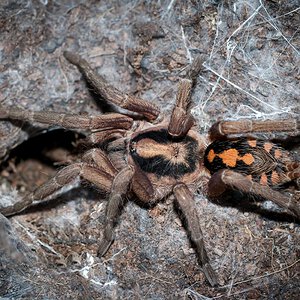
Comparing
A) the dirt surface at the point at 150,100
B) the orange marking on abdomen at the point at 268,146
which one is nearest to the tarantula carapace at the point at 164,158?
the orange marking on abdomen at the point at 268,146

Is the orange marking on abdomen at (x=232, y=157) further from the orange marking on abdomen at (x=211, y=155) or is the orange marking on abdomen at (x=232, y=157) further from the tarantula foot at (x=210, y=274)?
the tarantula foot at (x=210, y=274)

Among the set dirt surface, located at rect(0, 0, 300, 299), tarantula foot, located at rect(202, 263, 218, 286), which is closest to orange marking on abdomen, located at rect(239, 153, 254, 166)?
dirt surface, located at rect(0, 0, 300, 299)

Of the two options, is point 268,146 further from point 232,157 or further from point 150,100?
point 150,100

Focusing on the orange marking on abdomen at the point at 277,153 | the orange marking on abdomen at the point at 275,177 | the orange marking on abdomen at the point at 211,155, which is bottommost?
the orange marking on abdomen at the point at 275,177

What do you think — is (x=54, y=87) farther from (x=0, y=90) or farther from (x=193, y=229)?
(x=193, y=229)

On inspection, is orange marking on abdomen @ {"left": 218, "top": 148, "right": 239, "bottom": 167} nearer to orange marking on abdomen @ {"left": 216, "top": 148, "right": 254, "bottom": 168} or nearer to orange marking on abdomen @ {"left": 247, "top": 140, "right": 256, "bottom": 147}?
orange marking on abdomen @ {"left": 216, "top": 148, "right": 254, "bottom": 168}

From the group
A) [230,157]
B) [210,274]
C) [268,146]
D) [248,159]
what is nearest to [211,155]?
[230,157]
